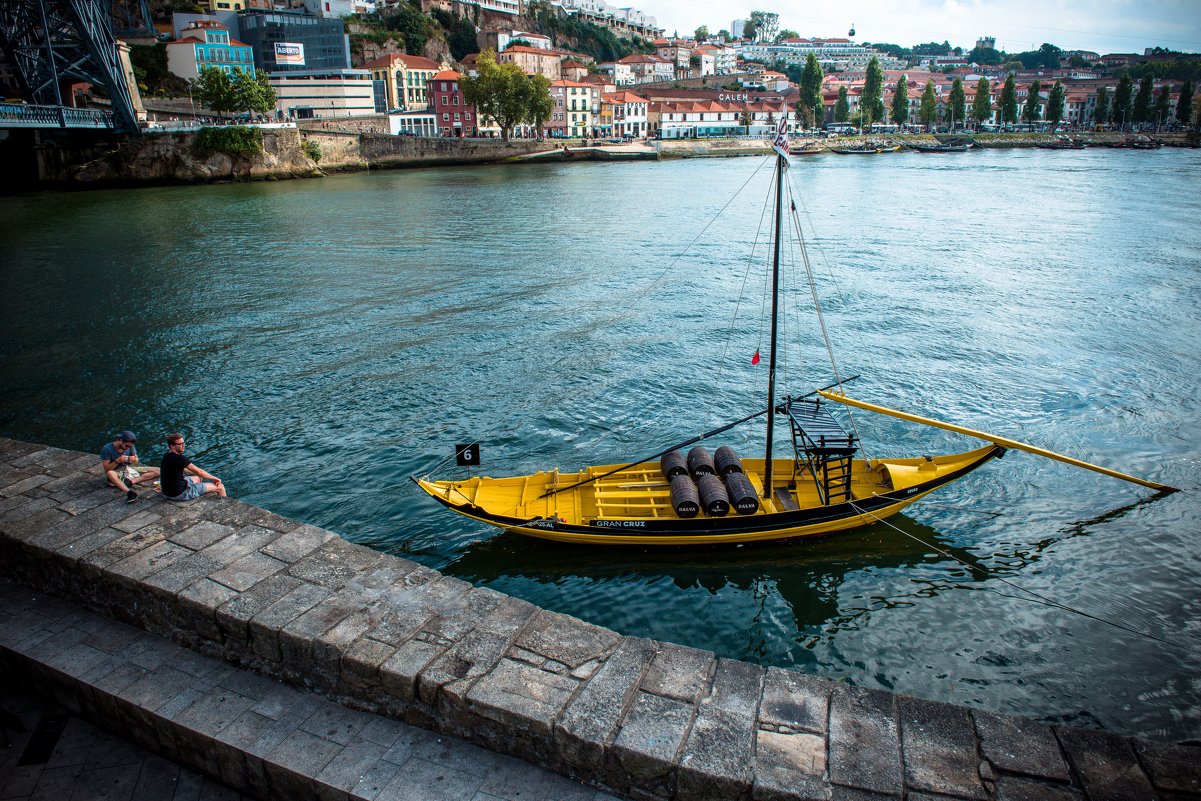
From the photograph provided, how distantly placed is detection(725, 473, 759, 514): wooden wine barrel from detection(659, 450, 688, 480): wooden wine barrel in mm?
1015

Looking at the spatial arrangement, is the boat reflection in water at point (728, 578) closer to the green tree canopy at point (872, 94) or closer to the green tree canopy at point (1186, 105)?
the green tree canopy at point (872, 94)

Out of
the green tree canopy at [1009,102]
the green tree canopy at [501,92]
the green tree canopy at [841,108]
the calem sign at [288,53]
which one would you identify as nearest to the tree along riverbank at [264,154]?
the green tree canopy at [501,92]

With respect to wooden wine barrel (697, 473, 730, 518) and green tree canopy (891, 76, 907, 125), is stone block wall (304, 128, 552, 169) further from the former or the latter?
green tree canopy (891, 76, 907, 125)

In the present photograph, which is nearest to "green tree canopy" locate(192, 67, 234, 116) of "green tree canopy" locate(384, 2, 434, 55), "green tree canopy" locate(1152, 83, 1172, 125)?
"green tree canopy" locate(384, 2, 434, 55)

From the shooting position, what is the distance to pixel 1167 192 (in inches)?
2452

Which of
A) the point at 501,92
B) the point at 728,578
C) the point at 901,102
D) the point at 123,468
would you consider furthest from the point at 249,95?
the point at 901,102

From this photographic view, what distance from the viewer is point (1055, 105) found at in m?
161

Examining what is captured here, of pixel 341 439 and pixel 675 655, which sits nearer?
pixel 675 655

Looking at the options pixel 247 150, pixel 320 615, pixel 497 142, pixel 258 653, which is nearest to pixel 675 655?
pixel 320 615

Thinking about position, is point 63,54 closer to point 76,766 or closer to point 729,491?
point 729,491

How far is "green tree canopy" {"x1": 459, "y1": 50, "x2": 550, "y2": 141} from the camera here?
10181cm

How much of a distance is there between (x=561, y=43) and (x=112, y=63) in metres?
126

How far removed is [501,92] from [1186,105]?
139 meters

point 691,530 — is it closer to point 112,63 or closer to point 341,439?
point 341,439
